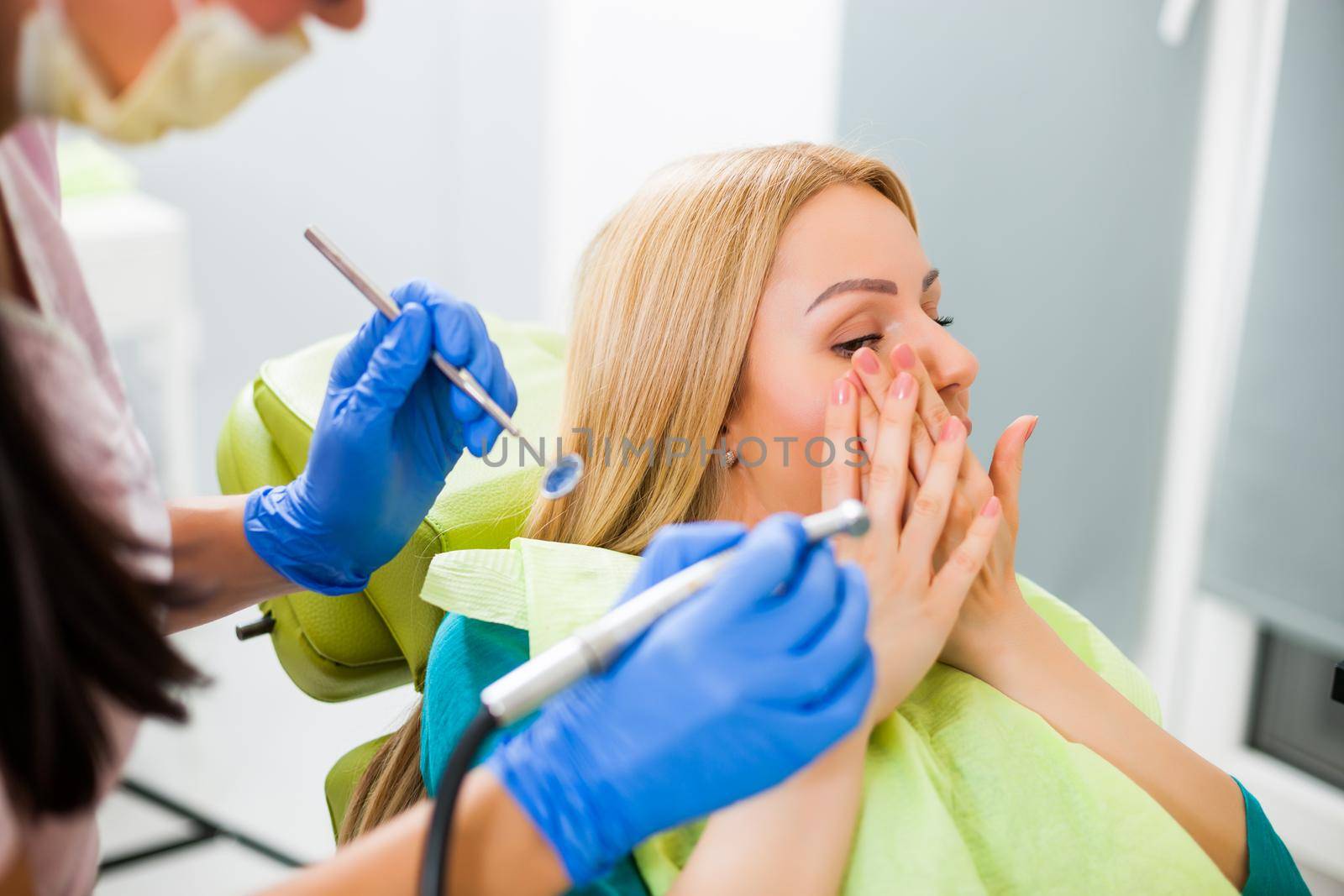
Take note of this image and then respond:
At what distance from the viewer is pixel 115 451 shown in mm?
734

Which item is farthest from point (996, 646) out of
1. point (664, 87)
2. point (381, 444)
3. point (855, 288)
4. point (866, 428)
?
point (664, 87)

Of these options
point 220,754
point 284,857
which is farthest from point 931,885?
point 220,754

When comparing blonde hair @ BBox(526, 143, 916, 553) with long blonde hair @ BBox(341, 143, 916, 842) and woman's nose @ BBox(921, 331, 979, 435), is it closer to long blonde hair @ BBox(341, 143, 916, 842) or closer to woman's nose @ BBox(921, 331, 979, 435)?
long blonde hair @ BBox(341, 143, 916, 842)

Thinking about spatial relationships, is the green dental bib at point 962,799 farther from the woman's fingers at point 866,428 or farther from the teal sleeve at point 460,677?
the woman's fingers at point 866,428

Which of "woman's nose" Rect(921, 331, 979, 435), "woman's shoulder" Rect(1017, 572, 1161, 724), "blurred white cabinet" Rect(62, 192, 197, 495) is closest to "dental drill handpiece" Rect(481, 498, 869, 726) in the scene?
"woman's nose" Rect(921, 331, 979, 435)

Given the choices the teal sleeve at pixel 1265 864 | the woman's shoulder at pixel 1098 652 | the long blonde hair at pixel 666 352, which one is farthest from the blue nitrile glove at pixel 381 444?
the teal sleeve at pixel 1265 864

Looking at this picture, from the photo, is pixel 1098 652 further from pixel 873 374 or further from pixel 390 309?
pixel 390 309

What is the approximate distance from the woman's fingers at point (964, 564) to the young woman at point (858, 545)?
0.04 m

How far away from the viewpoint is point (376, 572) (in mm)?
1203

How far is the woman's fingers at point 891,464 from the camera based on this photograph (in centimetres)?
87

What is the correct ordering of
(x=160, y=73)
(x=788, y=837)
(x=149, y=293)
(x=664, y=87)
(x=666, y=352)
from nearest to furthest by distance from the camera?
(x=160, y=73)
(x=788, y=837)
(x=666, y=352)
(x=149, y=293)
(x=664, y=87)

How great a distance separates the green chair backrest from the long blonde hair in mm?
94

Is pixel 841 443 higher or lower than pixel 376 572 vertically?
higher

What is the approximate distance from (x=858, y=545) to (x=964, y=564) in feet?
0.30
